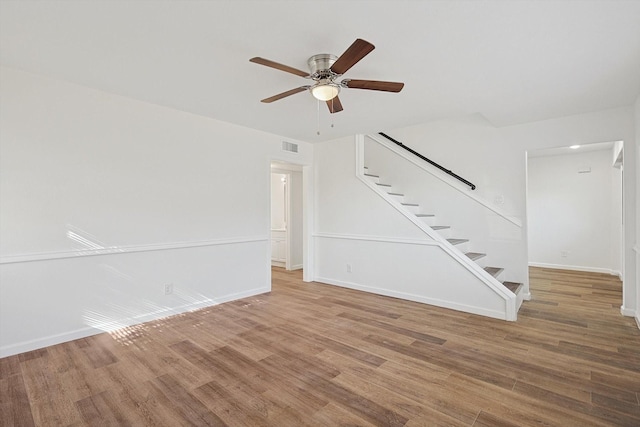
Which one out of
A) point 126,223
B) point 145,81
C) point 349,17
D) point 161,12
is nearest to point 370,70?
point 349,17

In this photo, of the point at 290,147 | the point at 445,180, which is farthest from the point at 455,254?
the point at 290,147

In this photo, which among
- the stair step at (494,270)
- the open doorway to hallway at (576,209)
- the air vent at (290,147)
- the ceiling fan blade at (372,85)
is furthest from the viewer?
the open doorway to hallway at (576,209)

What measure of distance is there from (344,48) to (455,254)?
2.88 m

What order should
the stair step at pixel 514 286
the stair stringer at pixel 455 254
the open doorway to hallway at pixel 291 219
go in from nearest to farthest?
the stair stringer at pixel 455 254 < the stair step at pixel 514 286 < the open doorway to hallway at pixel 291 219

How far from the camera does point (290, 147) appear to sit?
5180 mm

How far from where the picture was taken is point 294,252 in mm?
6832

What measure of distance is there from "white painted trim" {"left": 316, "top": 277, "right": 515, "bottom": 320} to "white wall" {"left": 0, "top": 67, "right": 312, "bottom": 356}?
168cm

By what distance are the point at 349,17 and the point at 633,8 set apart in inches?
68.2

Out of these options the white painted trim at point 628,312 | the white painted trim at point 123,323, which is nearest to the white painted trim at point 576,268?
the white painted trim at point 628,312

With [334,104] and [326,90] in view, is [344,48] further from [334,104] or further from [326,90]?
[334,104]

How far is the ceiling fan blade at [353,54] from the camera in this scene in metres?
1.83

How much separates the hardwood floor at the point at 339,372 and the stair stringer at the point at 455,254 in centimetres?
24

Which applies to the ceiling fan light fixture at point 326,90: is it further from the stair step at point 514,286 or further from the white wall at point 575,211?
the white wall at point 575,211

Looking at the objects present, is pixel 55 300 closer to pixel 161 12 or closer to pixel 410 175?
pixel 161 12
